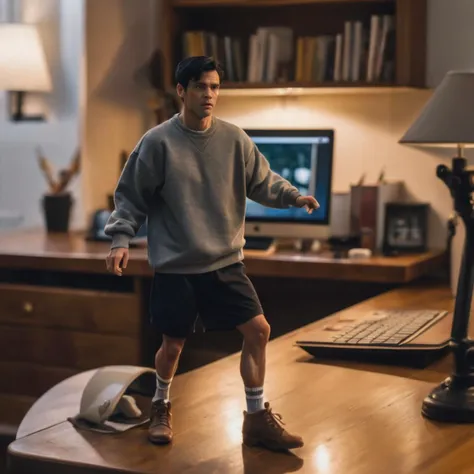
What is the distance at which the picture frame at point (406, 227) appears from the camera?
3283 mm

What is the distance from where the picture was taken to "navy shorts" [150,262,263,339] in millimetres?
1367

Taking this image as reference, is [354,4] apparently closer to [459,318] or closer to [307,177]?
[307,177]

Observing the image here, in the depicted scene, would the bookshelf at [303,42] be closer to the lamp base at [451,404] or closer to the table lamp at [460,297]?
the table lamp at [460,297]

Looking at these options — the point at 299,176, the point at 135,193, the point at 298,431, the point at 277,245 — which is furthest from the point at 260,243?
the point at 135,193

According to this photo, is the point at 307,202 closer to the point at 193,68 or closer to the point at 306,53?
the point at 193,68

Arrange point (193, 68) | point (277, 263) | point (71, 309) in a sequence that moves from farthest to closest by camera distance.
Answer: point (71, 309)
point (277, 263)
point (193, 68)

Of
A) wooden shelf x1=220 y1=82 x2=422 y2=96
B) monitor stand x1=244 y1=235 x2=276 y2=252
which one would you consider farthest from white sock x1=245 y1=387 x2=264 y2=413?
wooden shelf x1=220 y1=82 x2=422 y2=96

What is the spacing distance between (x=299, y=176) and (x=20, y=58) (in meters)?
1.15

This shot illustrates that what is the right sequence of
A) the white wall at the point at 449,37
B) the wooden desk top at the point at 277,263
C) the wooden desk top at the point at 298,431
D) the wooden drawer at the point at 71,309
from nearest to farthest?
1. the wooden desk top at the point at 298,431
2. the wooden desk top at the point at 277,263
3. the wooden drawer at the point at 71,309
4. the white wall at the point at 449,37

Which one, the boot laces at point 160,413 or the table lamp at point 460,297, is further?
the table lamp at point 460,297

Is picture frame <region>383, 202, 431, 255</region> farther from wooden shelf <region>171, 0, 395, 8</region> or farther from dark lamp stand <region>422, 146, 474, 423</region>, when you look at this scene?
dark lamp stand <region>422, 146, 474, 423</region>

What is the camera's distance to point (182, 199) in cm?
135

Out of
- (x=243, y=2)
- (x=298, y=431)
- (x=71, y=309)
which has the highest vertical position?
(x=243, y=2)

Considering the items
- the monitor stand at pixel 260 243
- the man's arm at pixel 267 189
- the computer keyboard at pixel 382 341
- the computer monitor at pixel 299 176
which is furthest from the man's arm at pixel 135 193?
the computer monitor at pixel 299 176
